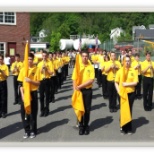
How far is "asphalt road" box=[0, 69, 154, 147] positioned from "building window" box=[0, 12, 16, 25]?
18347 millimetres

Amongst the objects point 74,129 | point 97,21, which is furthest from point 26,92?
point 97,21

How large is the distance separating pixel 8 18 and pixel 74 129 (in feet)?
72.9

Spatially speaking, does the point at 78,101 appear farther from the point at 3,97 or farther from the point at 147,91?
the point at 147,91

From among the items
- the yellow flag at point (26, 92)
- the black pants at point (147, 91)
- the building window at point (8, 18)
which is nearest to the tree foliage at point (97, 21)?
the building window at point (8, 18)

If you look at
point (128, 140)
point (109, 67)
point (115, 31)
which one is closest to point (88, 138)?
point (128, 140)

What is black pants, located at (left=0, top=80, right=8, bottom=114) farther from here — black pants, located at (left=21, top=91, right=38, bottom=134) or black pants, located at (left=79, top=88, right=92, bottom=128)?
black pants, located at (left=79, top=88, right=92, bottom=128)

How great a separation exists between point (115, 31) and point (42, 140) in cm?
6757

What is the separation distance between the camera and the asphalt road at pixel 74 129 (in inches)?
304

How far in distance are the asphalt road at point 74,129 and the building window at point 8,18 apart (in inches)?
722

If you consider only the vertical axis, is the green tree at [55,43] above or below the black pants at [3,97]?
above

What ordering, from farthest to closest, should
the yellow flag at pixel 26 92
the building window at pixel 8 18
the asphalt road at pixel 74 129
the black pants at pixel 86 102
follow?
the building window at pixel 8 18, the black pants at pixel 86 102, the yellow flag at pixel 26 92, the asphalt road at pixel 74 129

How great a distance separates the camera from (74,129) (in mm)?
8859

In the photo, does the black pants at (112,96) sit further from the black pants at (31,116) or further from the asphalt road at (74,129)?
the black pants at (31,116)
